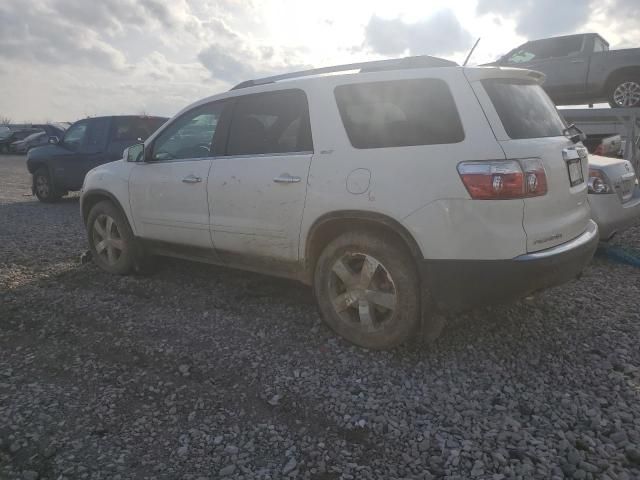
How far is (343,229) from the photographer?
346 cm

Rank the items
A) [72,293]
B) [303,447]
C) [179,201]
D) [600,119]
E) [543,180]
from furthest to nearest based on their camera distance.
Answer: [600,119]
[72,293]
[179,201]
[543,180]
[303,447]

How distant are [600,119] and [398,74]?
560cm

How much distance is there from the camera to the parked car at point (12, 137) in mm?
31797

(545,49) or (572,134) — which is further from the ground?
(545,49)

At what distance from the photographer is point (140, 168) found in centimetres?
Result: 485

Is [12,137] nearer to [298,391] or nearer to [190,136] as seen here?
[190,136]

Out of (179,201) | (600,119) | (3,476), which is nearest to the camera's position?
(3,476)

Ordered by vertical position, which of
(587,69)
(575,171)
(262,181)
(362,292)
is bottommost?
(362,292)

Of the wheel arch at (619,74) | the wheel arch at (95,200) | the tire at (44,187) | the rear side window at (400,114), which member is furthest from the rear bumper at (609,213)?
the tire at (44,187)

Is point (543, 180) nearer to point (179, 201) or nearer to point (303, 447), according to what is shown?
point (303, 447)

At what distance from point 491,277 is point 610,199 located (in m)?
2.82

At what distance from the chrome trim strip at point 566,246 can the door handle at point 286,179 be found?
5.14 ft

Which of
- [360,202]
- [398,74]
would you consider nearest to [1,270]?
[360,202]

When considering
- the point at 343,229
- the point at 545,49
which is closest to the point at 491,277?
the point at 343,229
